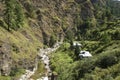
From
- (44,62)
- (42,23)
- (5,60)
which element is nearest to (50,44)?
(42,23)

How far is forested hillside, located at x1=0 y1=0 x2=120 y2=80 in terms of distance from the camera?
6344 centimetres

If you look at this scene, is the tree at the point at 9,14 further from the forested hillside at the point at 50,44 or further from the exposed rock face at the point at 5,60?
the exposed rock face at the point at 5,60

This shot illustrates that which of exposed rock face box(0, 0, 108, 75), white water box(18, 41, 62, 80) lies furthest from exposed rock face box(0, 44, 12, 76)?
Result: white water box(18, 41, 62, 80)

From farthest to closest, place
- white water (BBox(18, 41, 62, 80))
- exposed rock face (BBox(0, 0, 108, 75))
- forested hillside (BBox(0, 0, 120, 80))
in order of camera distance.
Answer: exposed rock face (BBox(0, 0, 108, 75)), white water (BBox(18, 41, 62, 80)), forested hillside (BBox(0, 0, 120, 80))

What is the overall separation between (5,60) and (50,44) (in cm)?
6463

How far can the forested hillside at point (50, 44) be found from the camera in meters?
63.4

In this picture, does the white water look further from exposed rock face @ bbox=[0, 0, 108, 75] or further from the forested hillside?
exposed rock face @ bbox=[0, 0, 108, 75]

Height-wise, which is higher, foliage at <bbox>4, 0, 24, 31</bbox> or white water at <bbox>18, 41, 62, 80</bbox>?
foliage at <bbox>4, 0, 24, 31</bbox>

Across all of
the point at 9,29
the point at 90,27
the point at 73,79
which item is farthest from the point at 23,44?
the point at 90,27

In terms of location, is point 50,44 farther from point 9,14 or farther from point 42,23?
point 9,14

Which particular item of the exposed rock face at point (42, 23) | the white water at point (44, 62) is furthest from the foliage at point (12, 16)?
the white water at point (44, 62)

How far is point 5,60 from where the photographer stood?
91.8 m

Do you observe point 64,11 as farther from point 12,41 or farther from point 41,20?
point 12,41

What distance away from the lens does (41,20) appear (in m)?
164
